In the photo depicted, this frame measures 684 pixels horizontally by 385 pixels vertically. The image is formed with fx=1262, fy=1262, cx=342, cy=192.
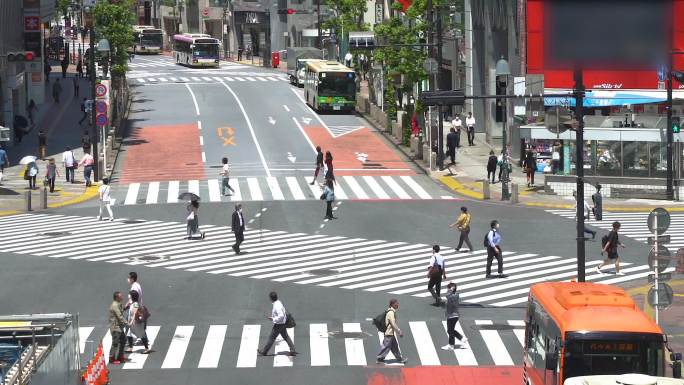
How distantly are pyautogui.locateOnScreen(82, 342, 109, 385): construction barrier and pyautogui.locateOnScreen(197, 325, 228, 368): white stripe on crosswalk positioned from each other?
103 inches

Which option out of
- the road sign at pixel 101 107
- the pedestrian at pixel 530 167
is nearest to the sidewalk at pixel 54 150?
the road sign at pixel 101 107

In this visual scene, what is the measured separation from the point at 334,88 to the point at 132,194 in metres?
28.0

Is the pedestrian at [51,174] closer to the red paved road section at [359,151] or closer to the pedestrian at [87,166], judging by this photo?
the pedestrian at [87,166]

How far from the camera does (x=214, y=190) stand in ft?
179

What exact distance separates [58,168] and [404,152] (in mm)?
17801

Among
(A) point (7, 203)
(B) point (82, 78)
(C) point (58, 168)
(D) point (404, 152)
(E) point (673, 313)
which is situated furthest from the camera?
(B) point (82, 78)

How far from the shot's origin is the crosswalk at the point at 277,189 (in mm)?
52781

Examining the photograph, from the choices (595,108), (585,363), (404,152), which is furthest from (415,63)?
(585,363)

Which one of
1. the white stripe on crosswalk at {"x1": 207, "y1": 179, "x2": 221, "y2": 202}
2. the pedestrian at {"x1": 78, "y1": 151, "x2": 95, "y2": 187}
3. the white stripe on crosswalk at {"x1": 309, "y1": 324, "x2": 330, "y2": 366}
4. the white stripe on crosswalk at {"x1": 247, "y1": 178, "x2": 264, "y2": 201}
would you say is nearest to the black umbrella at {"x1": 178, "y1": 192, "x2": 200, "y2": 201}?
the white stripe on crosswalk at {"x1": 207, "y1": 179, "x2": 221, "y2": 202}

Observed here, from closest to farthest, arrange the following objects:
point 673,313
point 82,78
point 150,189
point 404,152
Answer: point 673,313 < point 150,189 < point 404,152 < point 82,78

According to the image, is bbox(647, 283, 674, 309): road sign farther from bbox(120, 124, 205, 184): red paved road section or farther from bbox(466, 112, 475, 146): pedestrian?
bbox(466, 112, 475, 146): pedestrian

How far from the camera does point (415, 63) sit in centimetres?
6919

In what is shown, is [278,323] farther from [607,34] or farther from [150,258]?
[150,258]

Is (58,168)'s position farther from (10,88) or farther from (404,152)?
(404,152)
